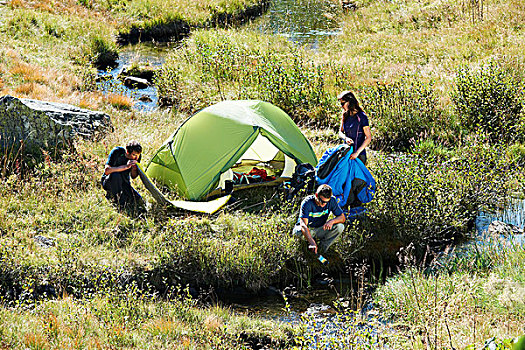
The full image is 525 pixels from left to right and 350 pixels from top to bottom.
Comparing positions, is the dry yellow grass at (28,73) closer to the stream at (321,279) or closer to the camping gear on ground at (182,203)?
the stream at (321,279)

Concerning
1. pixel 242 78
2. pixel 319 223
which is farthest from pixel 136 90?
pixel 319 223

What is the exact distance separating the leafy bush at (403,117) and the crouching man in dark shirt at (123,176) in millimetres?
5297

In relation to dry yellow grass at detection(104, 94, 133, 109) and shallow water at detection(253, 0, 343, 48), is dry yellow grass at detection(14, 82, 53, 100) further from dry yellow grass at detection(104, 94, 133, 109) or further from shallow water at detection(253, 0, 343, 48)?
shallow water at detection(253, 0, 343, 48)

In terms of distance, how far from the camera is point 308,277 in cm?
741

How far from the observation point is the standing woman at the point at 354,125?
817 centimetres

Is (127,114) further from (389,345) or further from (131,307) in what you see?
(389,345)

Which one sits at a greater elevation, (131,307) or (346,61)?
(346,61)

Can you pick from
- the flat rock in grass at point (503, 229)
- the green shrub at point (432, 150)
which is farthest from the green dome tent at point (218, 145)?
the flat rock in grass at point (503, 229)

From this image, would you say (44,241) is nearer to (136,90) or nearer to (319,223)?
(319,223)

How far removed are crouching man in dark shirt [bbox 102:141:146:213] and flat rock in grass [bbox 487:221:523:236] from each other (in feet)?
17.6

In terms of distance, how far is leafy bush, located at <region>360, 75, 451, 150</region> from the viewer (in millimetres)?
11164

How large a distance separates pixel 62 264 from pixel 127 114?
5854mm

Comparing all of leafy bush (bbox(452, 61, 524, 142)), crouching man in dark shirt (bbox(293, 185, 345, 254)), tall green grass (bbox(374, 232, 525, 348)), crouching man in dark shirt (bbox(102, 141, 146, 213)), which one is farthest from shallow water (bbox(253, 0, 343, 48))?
tall green grass (bbox(374, 232, 525, 348))

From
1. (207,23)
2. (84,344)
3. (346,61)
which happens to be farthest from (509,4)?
(84,344)
